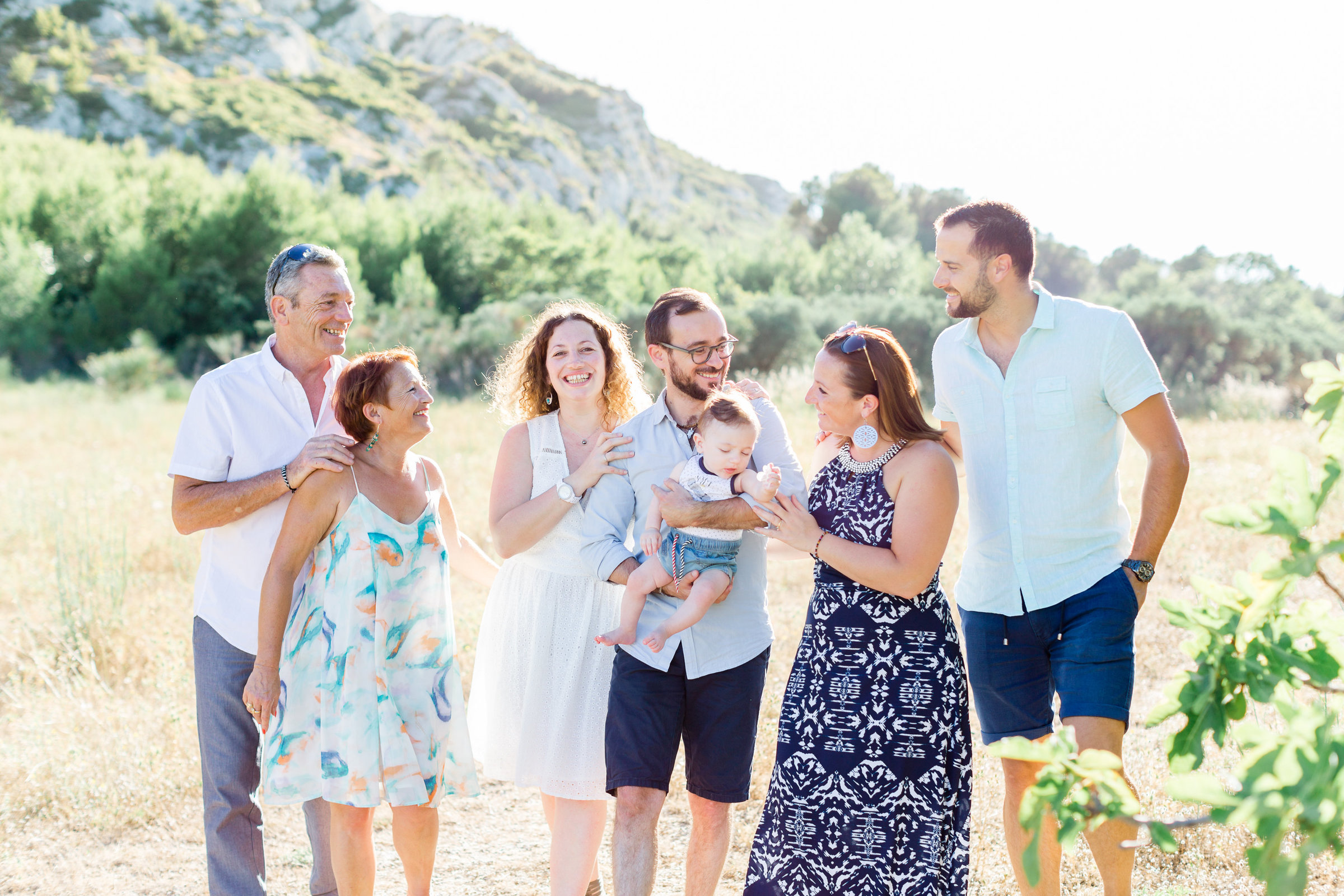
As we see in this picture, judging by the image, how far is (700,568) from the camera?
295 centimetres

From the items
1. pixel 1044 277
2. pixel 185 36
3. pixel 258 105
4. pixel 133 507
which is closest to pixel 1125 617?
pixel 133 507

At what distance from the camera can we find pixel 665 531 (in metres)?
3.04

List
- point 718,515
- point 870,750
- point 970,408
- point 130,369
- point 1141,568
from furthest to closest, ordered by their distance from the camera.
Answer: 1. point 130,369
2. point 970,408
3. point 1141,568
4. point 718,515
5. point 870,750

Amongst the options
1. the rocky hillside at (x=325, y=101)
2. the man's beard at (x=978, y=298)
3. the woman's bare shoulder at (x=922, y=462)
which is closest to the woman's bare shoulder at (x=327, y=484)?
the woman's bare shoulder at (x=922, y=462)

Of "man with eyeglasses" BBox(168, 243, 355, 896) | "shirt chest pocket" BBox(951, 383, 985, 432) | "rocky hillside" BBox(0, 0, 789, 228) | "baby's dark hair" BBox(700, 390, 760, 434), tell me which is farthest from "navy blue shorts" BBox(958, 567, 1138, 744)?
"rocky hillside" BBox(0, 0, 789, 228)

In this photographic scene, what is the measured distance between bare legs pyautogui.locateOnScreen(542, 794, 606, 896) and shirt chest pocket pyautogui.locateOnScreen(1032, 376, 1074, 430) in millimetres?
1948

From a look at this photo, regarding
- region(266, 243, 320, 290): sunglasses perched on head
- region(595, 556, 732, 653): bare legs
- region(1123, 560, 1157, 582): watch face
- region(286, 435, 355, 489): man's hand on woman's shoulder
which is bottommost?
region(595, 556, 732, 653): bare legs

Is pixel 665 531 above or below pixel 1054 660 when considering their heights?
above

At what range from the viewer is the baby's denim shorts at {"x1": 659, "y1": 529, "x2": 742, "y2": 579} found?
9.69 ft

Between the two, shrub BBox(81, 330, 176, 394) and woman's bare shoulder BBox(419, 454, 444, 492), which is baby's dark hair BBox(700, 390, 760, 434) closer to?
woman's bare shoulder BBox(419, 454, 444, 492)

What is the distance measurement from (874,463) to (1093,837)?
131 cm

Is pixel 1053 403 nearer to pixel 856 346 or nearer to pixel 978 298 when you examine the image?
pixel 978 298

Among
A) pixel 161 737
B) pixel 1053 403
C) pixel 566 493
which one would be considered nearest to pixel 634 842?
pixel 566 493

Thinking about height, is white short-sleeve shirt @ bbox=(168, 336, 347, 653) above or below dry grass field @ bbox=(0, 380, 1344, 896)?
above
